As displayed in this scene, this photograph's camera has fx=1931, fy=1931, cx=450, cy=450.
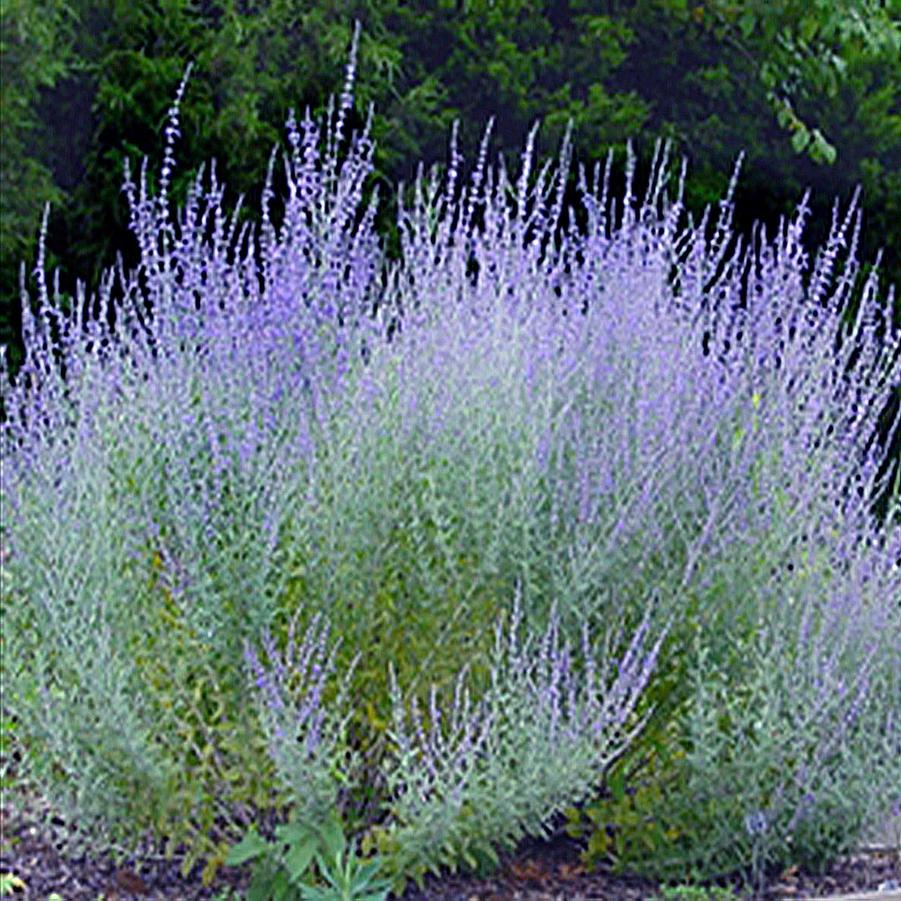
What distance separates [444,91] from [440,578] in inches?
179

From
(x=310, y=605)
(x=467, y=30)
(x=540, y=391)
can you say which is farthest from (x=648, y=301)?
(x=467, y=30)

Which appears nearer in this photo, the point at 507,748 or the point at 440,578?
the point at 507,748

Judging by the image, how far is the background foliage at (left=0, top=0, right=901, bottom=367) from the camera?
751 cm

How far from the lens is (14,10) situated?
7.38m

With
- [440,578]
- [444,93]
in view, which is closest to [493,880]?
[440,578]

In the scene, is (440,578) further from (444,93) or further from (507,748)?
(444,93)

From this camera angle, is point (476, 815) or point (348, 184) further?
point (348, 184)

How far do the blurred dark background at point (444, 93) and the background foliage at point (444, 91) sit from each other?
0.4 inches

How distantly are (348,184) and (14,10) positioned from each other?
3.43 metres

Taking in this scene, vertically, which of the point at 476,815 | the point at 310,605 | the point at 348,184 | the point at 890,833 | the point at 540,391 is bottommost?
the point at 890,833

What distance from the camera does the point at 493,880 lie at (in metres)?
4.30

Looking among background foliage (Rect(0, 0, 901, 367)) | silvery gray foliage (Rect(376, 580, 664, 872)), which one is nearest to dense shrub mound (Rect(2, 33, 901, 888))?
silvery gray foliage (Rect(376, 580, 664, 872))

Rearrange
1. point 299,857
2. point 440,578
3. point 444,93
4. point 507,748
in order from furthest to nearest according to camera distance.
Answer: point 444,93 → point 440,578 → point 299,857 → point 507,748

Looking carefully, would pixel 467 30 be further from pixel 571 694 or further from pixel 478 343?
pixel 571 694
